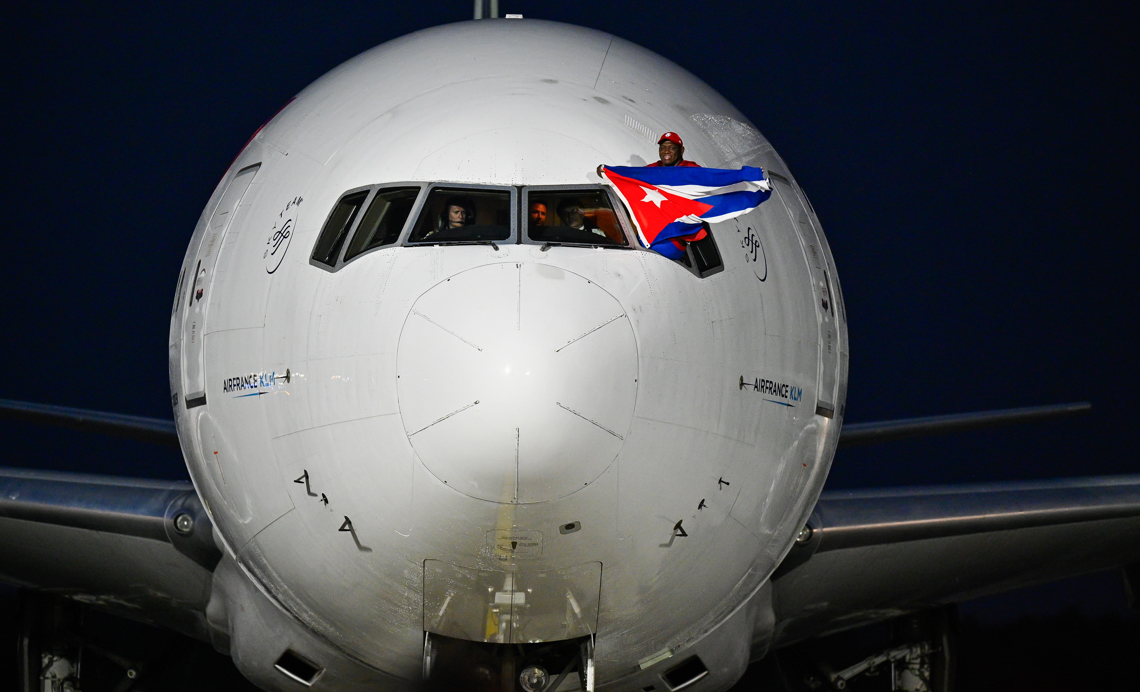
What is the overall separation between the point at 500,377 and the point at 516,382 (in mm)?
61

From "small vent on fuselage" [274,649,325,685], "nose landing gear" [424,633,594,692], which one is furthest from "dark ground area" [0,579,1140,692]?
"nose landing gear" [424,633,594,692]

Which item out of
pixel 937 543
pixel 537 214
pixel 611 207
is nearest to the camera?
pixel 537 214

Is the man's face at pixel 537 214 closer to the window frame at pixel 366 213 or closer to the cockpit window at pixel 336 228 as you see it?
the window frame at pixel 366 213

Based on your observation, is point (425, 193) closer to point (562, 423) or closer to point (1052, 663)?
point (562, 423)

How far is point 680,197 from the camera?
496 centimetres

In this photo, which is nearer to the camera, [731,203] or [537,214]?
[537,214]

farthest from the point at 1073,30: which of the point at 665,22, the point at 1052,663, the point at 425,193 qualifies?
the point at 425,193

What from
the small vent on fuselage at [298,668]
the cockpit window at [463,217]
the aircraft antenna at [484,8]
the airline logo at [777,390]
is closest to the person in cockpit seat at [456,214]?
the cockpit window at [463,217]

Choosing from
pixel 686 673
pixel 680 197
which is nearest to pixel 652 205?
pixel 680 197

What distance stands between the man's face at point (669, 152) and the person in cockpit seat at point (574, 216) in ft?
1.90

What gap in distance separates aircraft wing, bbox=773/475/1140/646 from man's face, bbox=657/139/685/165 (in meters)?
3.09

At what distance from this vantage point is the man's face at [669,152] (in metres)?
5.29

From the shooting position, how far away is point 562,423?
4.10 metres

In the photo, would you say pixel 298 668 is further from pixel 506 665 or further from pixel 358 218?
pixel 358 218
